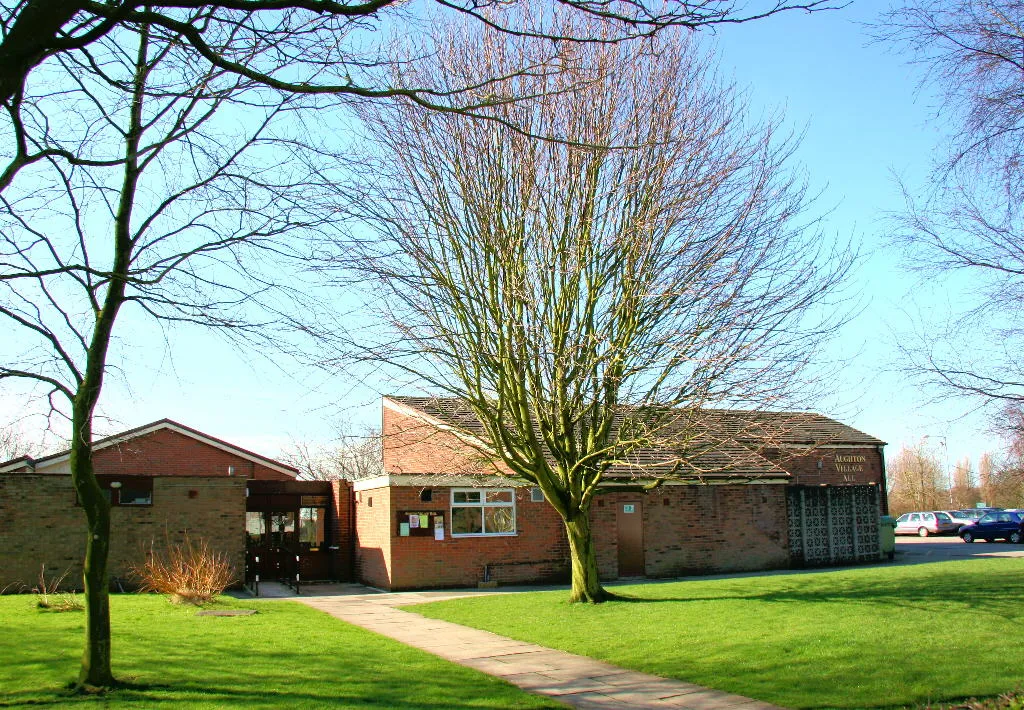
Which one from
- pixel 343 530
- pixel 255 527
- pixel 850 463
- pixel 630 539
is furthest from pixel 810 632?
pixel 850 463

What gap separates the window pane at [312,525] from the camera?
81.3 ft

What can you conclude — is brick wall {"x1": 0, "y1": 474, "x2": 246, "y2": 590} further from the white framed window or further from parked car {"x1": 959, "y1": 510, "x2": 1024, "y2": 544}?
parked car {"x1": 959, "y1": 510, "x2": 1024, "y2": 544}

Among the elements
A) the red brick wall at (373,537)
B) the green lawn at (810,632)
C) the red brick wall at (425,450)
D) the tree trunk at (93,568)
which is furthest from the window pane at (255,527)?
the tree trunk at (93,568)

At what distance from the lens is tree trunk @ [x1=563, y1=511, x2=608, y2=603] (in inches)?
611

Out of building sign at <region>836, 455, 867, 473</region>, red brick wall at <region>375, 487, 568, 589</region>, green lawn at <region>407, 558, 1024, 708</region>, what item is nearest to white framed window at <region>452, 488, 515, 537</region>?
red brick wall at <region>375, 487, 568, 589</region>

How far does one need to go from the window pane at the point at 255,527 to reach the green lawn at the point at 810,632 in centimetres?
873

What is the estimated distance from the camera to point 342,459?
56531mm

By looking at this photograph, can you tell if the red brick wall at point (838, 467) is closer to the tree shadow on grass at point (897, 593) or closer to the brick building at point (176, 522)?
the tree shadow on grass at point (897, 593)

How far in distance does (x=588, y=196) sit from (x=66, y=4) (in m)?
10.4

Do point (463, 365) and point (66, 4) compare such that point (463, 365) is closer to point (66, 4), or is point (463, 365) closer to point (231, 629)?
point (231, 629)

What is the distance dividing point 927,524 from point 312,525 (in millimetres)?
31000

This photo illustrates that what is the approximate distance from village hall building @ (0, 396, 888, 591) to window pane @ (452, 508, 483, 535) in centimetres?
3

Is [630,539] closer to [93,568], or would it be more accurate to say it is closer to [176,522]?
[176,522]

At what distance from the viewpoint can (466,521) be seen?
2202 cm
